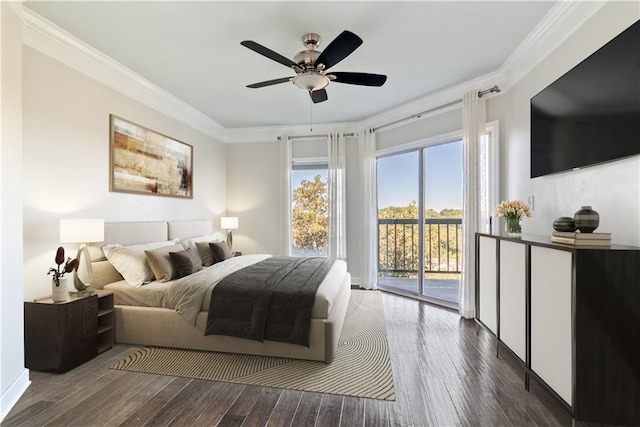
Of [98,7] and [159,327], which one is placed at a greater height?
[98,7]

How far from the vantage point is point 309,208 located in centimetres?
567

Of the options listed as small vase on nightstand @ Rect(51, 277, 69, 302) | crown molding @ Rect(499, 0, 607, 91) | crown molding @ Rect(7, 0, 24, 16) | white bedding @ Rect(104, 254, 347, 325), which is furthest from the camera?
white bedding @ Rect(104, 254, 347, 325)

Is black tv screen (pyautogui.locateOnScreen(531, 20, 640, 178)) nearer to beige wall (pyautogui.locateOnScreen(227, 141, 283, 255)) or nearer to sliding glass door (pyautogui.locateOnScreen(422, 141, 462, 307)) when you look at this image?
sliding glass door (pyautogui.locateOnScreen(422, 141, 462, 307))

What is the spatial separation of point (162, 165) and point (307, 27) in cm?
278

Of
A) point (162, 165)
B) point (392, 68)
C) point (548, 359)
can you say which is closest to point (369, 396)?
point (548, 359)

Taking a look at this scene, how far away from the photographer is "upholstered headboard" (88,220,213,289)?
3.12 m

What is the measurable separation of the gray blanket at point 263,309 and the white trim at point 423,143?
2.76m

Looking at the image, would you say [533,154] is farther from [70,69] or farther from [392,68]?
[70,69]

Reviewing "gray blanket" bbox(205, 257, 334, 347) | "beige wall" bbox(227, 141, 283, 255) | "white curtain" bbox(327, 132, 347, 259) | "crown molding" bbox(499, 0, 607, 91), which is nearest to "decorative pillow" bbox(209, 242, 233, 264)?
"gray blanket" bbox(205, 257, 334, 347)

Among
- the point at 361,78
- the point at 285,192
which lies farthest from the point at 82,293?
the point at 285,192

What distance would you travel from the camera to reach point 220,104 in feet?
14.8

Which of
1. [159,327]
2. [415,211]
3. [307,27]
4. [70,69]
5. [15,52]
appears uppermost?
Result: [307,27]

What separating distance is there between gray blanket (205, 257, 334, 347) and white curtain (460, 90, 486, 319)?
2.04 meters

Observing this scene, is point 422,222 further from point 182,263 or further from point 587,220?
point 182,263
